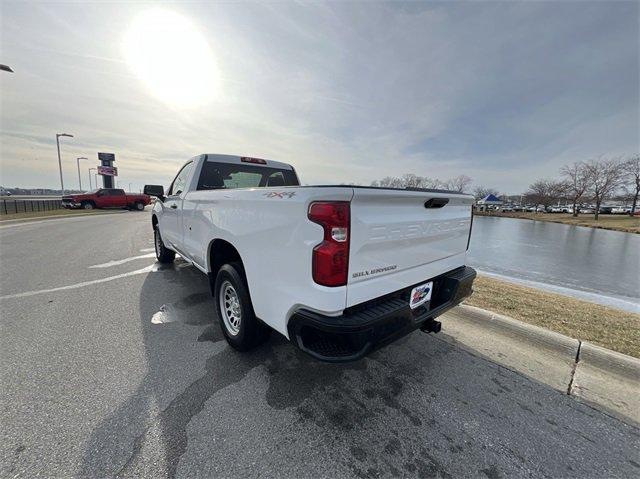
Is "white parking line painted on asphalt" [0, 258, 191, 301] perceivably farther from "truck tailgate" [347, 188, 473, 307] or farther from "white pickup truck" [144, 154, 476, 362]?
"truck tailgate" [347, 188, 473, 307]

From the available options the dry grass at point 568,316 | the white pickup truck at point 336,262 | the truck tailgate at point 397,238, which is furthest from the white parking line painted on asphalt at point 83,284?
the dry grass at point 568,316

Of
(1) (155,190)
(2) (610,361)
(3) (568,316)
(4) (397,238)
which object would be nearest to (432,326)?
(4) (397,238)

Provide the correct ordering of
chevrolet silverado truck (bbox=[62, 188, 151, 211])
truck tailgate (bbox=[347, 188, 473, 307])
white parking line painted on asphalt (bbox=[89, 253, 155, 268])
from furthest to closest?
1. chevrolet silverado truck (bbox=[62, 188, 151, 211])
2. white parking line painted on asphalt (bbox=[89, 253, 155, 268])
3. truck tailgate (bbox=[347, 188, 473, 307])

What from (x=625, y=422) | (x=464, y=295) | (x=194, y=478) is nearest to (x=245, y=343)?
(x=194, y=478)

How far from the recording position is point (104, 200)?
2394cm

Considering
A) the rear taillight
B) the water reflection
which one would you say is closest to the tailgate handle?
the rear taillight

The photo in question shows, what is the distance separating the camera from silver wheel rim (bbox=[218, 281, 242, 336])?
2.92 meters

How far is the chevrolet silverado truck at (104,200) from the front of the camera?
23.3 m

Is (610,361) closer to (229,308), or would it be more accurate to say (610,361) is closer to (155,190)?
(229,308)

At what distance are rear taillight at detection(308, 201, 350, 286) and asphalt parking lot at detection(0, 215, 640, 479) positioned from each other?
1.14 m

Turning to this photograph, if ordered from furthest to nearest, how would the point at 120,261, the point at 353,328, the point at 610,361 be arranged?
the point at 120,261 → the point at 610,361 → the point at 353,328

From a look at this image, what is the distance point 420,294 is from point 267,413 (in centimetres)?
157

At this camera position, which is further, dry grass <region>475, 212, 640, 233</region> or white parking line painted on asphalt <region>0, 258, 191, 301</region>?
dry grass <region>475, 212, 640, 233</region>

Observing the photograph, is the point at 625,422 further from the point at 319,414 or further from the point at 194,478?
the point at 194,478
